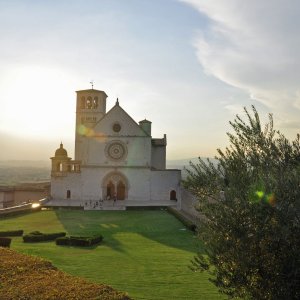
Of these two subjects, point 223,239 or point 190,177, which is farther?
point 190,177

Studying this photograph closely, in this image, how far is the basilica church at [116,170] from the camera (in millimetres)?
54844

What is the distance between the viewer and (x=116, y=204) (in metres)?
51.6

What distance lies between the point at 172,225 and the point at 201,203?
24.2 metres

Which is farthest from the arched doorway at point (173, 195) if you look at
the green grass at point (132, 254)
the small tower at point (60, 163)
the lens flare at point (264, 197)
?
the lens flare at point (264, 197)

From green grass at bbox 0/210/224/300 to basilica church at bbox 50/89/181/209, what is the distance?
16.1 m

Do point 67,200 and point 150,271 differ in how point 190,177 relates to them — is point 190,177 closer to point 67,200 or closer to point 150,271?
point 150,271

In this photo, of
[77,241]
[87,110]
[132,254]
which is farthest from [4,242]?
[87,110]

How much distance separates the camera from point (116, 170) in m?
55.4

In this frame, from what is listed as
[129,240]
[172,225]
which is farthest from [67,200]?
[129,240]

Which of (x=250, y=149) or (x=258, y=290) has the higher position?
(x=250, y=149)

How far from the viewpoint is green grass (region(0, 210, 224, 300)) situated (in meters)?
14.8

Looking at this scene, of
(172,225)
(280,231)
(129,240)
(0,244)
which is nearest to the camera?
(280,231)

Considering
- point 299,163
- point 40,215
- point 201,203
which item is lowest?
point 40,215

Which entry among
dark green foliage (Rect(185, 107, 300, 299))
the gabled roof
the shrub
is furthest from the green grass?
the gabled roof
